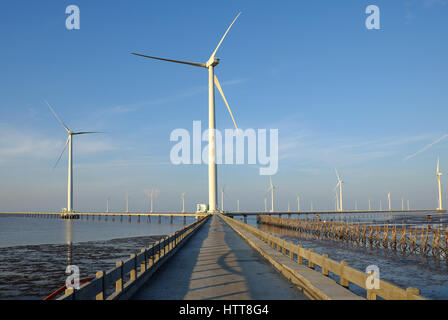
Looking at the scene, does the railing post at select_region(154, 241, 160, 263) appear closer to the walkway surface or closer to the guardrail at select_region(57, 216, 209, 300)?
the guardrail at select_region(57, 216, 209, 300)

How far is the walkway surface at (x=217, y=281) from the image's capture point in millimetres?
10484

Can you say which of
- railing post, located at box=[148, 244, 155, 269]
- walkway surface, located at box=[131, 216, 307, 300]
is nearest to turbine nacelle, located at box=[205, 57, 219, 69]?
walkway surface, located at box=[131, 216, 307, 300]

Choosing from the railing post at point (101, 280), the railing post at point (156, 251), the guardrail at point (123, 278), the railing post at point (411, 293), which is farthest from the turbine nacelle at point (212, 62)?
the railing post at point (411, 293)

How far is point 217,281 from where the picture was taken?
40.9ft

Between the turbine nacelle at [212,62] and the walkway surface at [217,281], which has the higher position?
the turbine nacelle at [212,62]

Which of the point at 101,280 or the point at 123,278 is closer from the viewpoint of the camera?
the point at 101,280

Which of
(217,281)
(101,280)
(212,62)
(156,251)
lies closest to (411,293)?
(101,280)

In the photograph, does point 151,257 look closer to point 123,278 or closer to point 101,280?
point 123,278

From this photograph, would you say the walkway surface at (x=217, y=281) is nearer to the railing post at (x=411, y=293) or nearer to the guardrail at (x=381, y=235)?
the railing post at (x=411, y=293)

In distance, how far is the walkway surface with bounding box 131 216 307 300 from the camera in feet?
34.4
